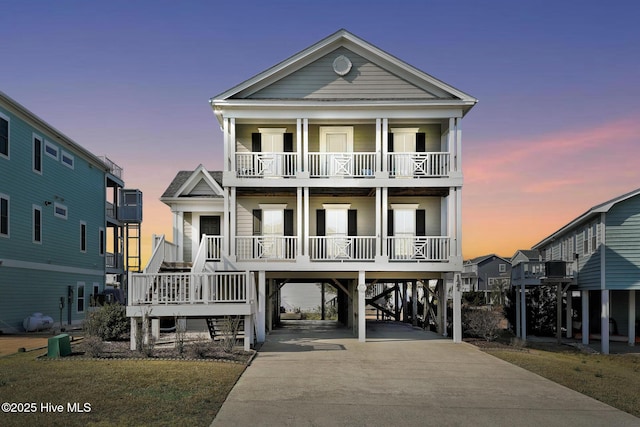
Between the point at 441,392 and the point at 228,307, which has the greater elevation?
→ the point at 228,307

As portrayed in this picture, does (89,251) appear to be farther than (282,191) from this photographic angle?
Yes

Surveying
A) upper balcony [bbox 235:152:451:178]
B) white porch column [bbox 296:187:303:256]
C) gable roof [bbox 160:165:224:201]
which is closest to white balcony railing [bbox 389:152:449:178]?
upper balcony [bbox 235:152:451:178]

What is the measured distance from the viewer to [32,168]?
2780 centimetres

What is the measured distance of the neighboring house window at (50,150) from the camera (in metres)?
29.5

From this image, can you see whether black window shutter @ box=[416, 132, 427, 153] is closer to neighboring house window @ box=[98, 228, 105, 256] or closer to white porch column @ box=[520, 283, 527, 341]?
white porch column @ box=[520, 283, 527, 341]

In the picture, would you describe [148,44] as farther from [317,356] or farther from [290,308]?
[290,308]

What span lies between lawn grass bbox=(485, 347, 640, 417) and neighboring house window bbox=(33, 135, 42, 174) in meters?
21.8

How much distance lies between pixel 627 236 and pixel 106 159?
101ft

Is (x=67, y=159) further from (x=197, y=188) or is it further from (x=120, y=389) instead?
(x=120, y=389)

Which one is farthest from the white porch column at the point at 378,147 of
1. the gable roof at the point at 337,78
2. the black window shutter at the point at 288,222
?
the black window shutter at the point at 288,222

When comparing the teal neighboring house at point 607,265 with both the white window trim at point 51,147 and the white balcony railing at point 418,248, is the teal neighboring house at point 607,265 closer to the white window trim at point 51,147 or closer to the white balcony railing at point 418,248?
the white balcony railing at point 418,248

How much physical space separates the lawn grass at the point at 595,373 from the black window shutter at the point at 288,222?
9354 millimetres

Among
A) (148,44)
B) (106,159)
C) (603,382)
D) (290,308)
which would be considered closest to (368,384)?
(603,382)

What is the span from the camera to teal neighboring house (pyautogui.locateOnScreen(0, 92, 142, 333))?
2529cm
